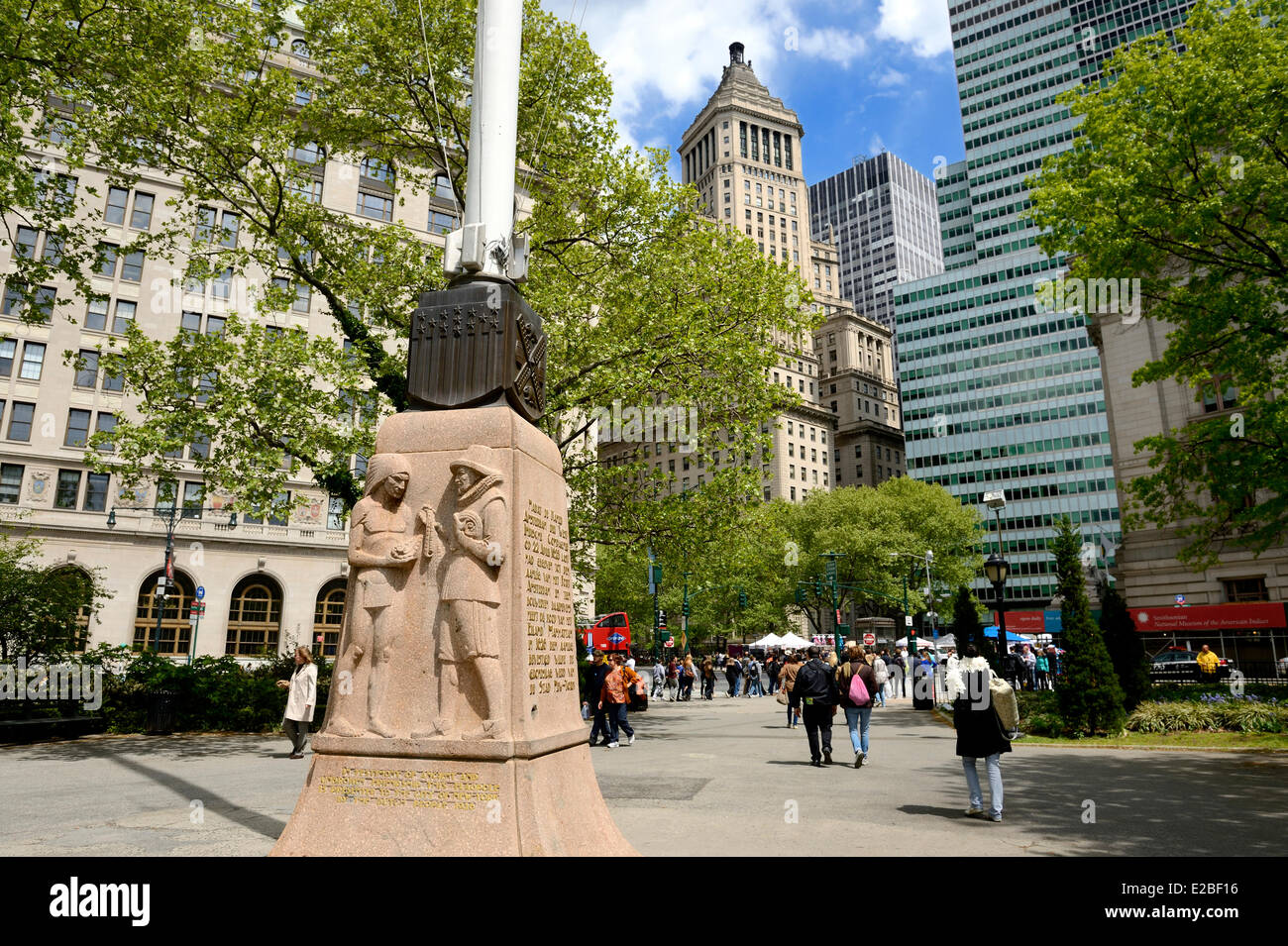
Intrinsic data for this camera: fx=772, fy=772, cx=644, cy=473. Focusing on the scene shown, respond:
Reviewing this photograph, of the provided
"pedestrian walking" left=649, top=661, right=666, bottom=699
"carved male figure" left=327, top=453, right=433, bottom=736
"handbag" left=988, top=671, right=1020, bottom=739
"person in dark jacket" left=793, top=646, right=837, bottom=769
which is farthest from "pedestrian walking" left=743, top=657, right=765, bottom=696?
"carved male figure" left=327, top=453, right=433, bottom=736

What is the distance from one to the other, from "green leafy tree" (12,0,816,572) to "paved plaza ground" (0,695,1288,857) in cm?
554

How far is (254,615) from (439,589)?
47.9m

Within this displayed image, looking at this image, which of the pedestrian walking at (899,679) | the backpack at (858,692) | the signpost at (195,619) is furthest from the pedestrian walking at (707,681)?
the backpack at (858,692)

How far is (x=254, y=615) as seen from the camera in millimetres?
47656

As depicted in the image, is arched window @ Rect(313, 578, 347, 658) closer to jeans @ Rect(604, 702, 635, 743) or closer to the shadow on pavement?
jeans @ Rect(604, 702, 635, 743)

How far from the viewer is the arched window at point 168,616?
147ft

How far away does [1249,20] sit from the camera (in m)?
17.6

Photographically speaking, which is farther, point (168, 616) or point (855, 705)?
point (168, 616)

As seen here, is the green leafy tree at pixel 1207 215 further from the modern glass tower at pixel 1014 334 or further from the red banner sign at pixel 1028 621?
the modern glass tower at pixel 1014 334

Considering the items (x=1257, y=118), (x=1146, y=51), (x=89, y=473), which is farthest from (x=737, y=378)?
(x=89, y=473)

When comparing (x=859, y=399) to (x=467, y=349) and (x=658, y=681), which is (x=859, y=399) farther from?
(x=467, y=349)

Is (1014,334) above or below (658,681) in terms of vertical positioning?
above

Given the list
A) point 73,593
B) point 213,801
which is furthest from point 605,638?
point 213,801

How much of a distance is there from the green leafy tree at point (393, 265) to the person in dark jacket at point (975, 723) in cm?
952
